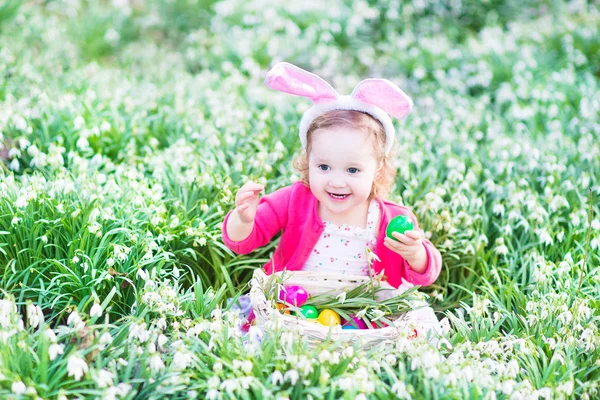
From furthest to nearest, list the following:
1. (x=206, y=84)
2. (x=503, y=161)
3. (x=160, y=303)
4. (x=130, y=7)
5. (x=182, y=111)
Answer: (x=130, y=7) < (x=206, y=84) < (x=182, y=111) < (x=503, y=161) < (x=160, y=303)

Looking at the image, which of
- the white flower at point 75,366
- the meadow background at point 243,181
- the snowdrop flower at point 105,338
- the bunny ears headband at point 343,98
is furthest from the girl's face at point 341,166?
the white flower at point 75,366

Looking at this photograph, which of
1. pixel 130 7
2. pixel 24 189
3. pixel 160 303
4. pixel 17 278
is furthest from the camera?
pixel 130 7

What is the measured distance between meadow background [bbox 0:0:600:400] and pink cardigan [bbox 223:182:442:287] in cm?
32

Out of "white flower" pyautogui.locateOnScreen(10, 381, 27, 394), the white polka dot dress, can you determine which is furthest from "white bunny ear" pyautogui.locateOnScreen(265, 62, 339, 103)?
"white flower" pyautogui.locateOnScreen(10, 381, 27, 394)

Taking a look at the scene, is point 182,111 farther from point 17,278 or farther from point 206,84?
point 17,278

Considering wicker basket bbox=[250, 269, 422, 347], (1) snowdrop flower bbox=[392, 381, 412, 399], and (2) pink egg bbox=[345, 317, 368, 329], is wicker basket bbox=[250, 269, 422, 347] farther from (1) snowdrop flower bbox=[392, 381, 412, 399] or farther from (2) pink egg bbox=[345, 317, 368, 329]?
(1) snowdrop flower bbox=[392, 381, 412, 399]

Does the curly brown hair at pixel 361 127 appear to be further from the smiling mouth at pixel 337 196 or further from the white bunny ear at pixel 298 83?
the smiling mouth at pixel 337 196

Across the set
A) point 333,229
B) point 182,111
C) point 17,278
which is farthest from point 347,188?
point 182,111

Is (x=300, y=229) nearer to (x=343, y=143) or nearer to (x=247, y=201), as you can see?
(x=247, y=201)

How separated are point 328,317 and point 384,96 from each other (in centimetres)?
105

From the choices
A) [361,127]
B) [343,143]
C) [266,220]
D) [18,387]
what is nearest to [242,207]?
[266,220]

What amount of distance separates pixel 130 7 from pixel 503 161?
17.3 ft

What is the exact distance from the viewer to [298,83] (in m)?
2.94

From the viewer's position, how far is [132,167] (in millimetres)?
4156
